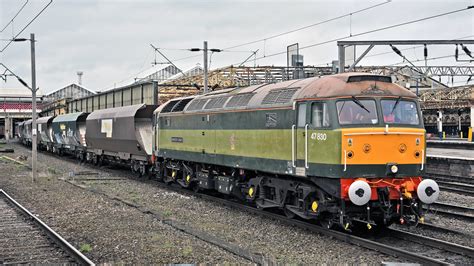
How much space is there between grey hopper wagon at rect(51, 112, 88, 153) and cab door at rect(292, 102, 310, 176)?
26.1 meters

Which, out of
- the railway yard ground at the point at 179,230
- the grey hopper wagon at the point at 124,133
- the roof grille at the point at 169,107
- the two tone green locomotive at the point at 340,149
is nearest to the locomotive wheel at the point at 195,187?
the railway yard ground at the point at 179,230

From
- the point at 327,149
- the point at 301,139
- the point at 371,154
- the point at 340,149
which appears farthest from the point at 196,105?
the point at 371,154

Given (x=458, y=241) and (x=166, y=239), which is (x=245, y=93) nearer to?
(x=166, y=239)

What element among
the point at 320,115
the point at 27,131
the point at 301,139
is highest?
the point at 320,115

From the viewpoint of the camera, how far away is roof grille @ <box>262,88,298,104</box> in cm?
1314

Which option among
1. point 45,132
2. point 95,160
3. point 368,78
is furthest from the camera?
point 45,132

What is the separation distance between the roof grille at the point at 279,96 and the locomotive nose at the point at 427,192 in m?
3.67

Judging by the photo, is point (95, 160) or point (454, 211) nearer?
point (454, 211)

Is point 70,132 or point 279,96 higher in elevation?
point 279,96

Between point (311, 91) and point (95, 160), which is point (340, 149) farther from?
point (95, 160)

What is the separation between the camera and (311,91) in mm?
12359

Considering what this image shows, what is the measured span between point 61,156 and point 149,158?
24.1m

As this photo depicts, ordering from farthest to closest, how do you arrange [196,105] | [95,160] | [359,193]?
[95,160] → [196,105] → [359,193]

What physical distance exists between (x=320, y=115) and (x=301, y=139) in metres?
0.86
